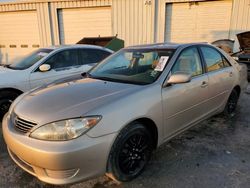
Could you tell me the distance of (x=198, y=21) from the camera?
1073 centimetres

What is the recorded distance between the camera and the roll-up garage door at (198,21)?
1038 centimetres

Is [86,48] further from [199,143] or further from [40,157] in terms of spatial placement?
[40,157]

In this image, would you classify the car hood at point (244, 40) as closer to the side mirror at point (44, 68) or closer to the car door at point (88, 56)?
the car door at point (88, 56)

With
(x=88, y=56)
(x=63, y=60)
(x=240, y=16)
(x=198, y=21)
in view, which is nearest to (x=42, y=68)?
(x=63, y=60)

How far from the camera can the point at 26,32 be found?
44.5 ft

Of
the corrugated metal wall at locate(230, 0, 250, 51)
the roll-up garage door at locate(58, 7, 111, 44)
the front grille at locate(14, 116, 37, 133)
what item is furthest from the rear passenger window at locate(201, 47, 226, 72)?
the roll-up garage door at locate(58, 7, 111, 44)

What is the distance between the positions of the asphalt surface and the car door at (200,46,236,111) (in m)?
0.55

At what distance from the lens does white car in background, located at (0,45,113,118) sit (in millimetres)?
4254

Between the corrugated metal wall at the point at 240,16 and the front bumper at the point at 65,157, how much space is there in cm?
1009

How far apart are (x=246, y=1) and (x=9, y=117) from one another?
418 inches

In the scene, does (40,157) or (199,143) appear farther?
(199,143)

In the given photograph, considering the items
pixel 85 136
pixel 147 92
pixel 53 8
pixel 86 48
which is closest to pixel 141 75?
pixel 147 92

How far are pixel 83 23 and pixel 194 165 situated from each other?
440 inches

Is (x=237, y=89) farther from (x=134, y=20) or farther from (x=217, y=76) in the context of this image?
(x=134, y=20)
